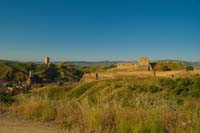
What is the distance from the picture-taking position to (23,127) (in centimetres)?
868

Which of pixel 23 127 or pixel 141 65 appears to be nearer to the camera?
pixel 23 127

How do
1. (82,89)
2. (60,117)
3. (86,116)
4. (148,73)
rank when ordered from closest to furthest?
(86,116)
(60,117)
(82,89)
(148,73)

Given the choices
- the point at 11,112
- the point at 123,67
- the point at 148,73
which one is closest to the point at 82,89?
the point at 148,73

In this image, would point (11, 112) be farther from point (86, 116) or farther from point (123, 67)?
point (123, 67)

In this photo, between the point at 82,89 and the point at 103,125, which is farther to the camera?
the point at 82,89

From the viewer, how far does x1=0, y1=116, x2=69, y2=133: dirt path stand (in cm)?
820

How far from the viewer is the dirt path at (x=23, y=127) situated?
820cm

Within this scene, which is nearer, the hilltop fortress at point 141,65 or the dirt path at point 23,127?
the dirt path at point 23,127

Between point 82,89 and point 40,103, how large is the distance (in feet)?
163

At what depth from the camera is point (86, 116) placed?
339 inches

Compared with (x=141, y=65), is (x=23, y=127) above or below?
below

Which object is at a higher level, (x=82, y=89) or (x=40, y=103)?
(x=40, y=103)

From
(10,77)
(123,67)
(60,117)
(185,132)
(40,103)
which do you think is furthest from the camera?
(10,77)

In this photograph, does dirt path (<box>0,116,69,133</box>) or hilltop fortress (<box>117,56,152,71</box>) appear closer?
dirt path (<box>0,116,69,133</box>)
